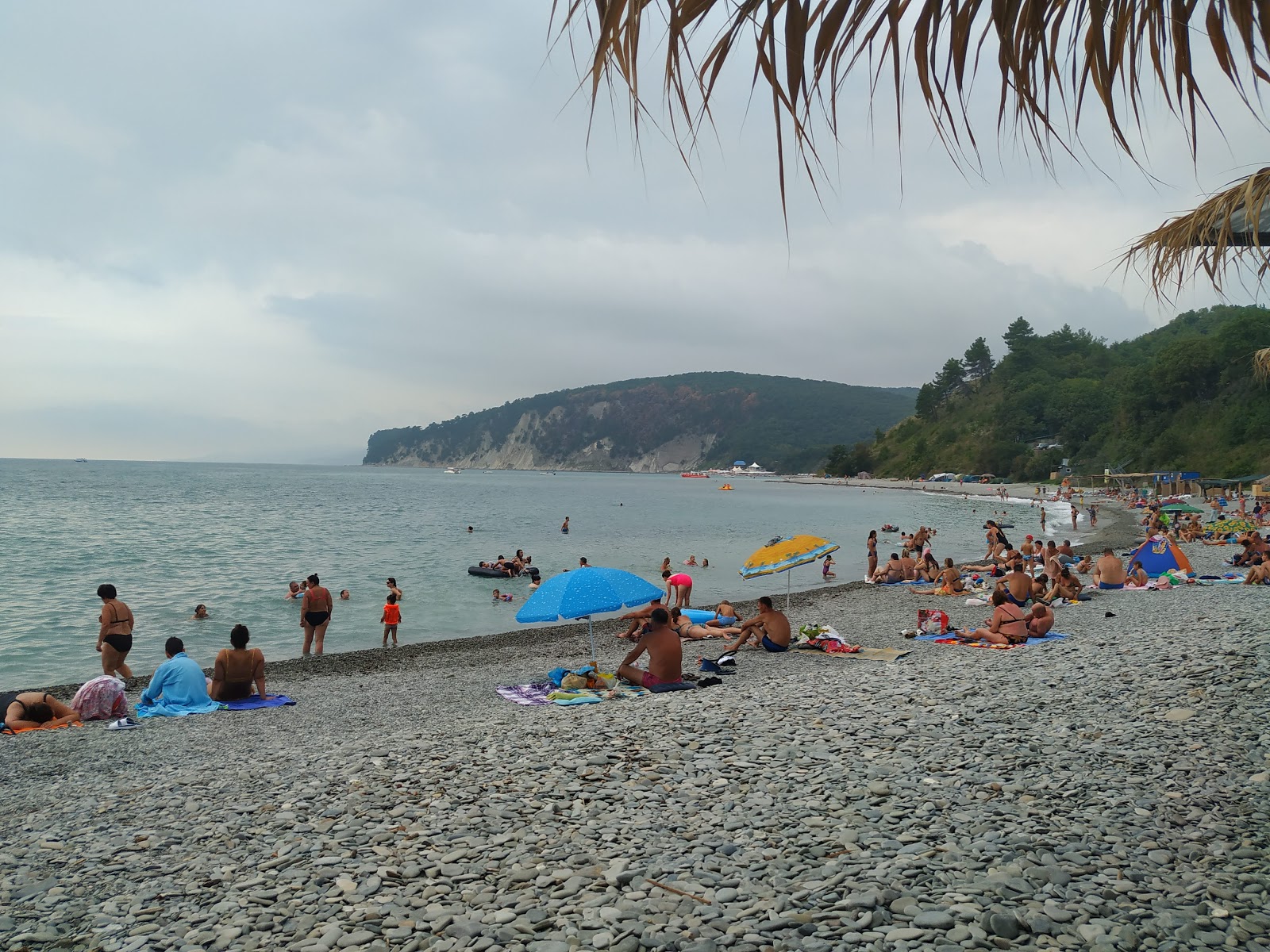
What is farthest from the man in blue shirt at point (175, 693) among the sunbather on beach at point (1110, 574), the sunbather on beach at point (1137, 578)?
the sunbather on beach at point (1137, 578)

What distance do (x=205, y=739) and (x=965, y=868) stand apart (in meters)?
7.45

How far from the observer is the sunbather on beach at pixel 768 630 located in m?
12.2

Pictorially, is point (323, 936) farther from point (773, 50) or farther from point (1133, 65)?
point (1133, 65)

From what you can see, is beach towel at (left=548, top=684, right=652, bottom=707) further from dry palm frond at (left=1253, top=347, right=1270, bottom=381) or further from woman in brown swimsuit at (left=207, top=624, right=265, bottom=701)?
dry palm frond at (left=1253, top=347, right=1270, bottom=381)

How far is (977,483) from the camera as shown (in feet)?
334

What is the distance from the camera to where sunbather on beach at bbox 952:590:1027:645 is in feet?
36.5

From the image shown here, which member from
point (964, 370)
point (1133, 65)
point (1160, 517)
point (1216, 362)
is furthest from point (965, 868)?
point (964, 370)

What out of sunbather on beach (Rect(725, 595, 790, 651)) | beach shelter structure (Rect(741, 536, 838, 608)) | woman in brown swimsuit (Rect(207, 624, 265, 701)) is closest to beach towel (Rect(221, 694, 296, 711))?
woman in brown swimsuit (Rect(207, 624, 265, 701))

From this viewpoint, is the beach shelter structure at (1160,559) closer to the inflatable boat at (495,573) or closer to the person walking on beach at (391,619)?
the person walking on beach at (391,619)

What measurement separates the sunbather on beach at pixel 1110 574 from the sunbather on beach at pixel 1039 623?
5.88 meters

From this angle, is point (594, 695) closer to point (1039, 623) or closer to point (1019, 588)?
point (1039, 623)

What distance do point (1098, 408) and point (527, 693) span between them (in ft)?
325

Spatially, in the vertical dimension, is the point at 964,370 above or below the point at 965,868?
above

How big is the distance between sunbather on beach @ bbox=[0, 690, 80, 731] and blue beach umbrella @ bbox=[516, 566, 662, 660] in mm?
Result: 5018
